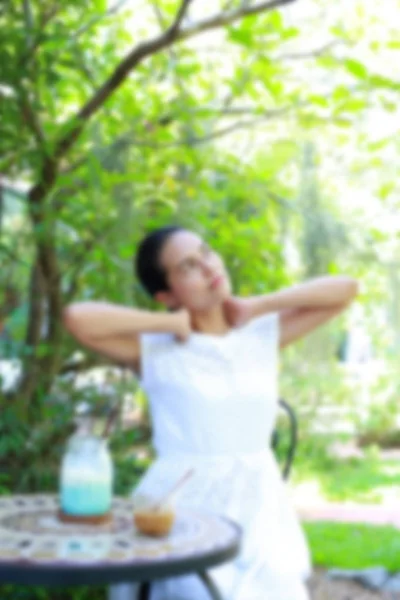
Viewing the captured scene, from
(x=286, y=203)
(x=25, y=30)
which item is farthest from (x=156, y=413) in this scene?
(x=286, y=203)

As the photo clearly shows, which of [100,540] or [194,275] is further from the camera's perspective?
[194,275]

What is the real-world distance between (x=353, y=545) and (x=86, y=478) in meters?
2.82

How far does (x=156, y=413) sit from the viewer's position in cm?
210

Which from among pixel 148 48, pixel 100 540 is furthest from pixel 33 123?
pixel 100 540

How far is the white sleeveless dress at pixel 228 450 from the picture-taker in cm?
195

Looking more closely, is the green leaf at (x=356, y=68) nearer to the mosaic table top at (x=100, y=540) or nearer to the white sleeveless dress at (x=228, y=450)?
the white sleeveless dress at (x=228, y=450)

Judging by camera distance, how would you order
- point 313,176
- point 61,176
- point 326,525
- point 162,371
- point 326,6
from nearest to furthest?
1. point 162,371
2. point 61,176
3. point 313,176
4. point 326,6
5. point 326,525

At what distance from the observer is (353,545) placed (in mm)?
4387

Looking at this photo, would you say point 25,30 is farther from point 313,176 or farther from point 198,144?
point 313,176

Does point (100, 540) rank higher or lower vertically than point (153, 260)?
lower

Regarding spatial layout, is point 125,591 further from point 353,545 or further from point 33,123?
point 353,545

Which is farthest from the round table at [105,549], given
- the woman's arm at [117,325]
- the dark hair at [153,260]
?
the dark hair at [153,260]

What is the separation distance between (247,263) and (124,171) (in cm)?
60

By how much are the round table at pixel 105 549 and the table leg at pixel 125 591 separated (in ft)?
0.63
